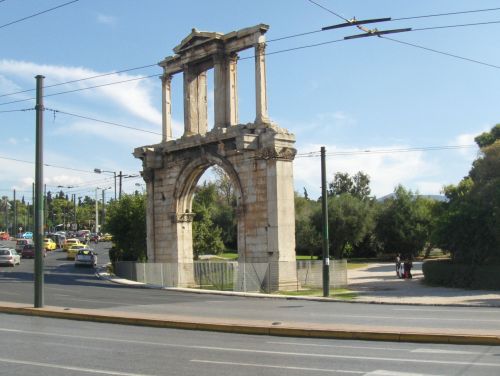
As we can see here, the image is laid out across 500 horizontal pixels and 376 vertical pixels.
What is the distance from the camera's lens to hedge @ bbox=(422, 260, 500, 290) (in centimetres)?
2962

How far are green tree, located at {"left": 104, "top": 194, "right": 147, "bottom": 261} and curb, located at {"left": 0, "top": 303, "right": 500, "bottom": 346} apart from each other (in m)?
25.1

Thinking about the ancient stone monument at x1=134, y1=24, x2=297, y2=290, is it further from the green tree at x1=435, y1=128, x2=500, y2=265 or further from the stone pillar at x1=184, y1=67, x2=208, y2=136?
the green tree at x1=435, y1=128, x2=500, y2=265

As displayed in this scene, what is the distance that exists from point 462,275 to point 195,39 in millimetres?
19185

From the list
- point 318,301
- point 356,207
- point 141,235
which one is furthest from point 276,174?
point 356,207

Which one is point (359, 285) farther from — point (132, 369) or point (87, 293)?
point (132, 369)

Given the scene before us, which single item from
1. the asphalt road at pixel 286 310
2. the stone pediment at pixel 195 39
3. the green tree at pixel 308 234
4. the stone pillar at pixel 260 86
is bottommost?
the asphalt road at pixel 286 310

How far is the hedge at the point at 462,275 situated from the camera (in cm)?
2962

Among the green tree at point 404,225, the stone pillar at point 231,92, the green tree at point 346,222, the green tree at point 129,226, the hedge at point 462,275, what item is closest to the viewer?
the hedge at point 462,275

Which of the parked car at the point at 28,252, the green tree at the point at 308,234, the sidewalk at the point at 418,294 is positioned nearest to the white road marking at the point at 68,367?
the sidewalk at the point at 418,294

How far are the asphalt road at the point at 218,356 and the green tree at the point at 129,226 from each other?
29937mm

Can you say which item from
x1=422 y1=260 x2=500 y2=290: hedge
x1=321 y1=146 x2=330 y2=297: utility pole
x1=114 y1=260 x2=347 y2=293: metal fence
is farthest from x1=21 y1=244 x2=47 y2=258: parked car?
x1=321 y1=146 x2=330 y2=297: utility pole

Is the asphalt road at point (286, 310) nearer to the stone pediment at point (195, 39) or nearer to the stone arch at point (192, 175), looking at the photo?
the stone arch at point (192, 175)

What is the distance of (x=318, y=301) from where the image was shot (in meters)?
25.7

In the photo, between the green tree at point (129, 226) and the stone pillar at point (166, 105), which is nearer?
the stone pillar at point (166, 105)
